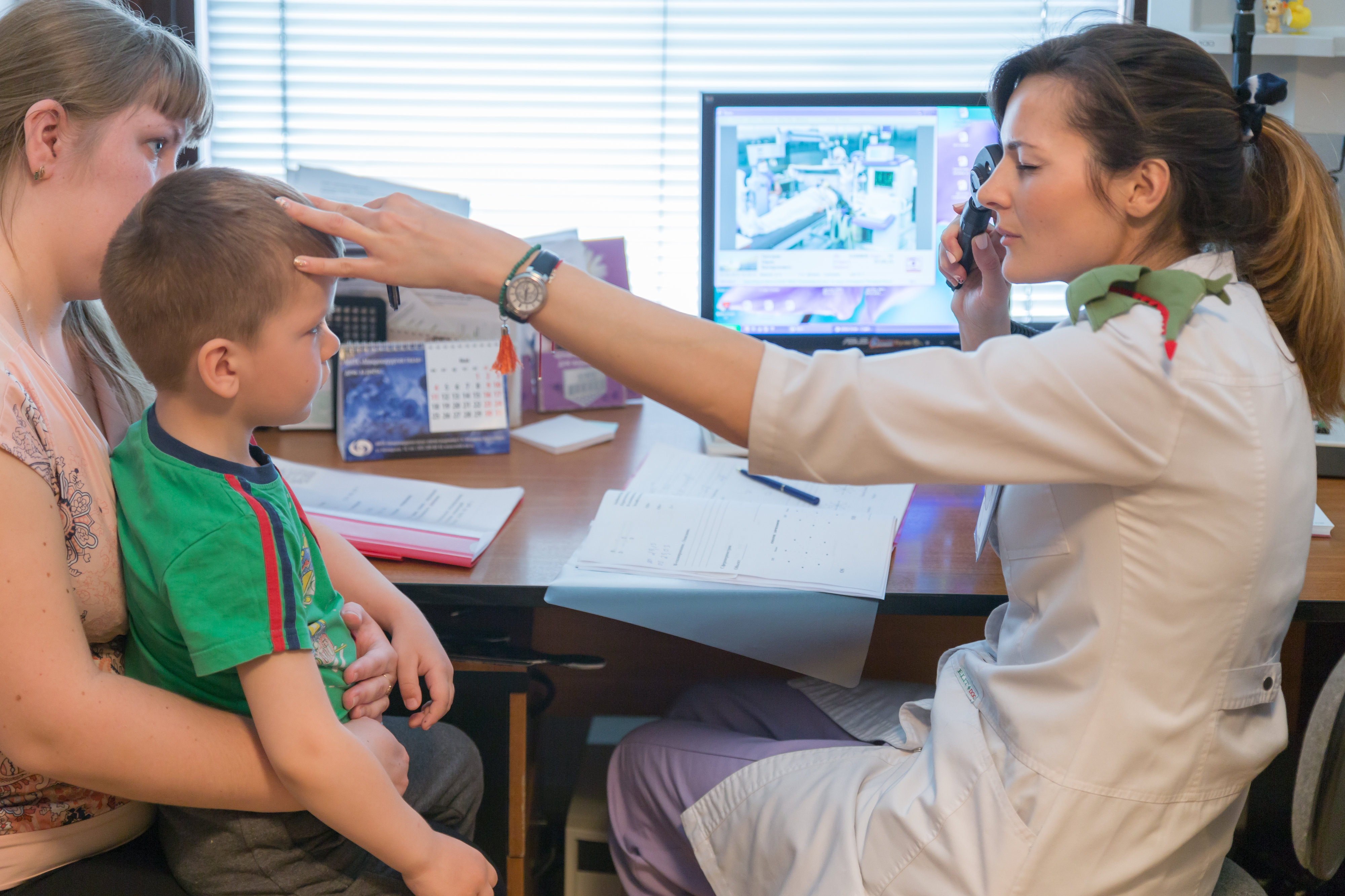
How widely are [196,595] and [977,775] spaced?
2.39 feet

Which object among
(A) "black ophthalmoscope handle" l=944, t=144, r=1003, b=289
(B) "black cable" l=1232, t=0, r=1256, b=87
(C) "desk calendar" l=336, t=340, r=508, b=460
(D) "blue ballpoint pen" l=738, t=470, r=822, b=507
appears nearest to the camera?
(A) "black ophthalmoscope handle" l=944, t=144, r=1003, b=289

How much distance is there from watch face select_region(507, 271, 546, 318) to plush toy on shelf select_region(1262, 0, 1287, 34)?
5.51 ft

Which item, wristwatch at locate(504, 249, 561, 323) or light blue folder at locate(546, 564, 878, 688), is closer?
wristwatch at locate(504, 249, 561, 323)

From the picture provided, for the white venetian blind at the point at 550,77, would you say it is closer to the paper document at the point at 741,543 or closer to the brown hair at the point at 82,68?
the paper document at the point at 741,543

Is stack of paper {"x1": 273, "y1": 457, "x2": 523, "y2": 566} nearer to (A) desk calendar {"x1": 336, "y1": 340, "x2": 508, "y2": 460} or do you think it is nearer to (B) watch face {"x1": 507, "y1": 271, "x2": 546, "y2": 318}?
(A) desk calendar {"x1": 336, "y1": 340, "x2": 508, "y2": 460}

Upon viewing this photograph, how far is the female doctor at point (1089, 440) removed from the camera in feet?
2.73

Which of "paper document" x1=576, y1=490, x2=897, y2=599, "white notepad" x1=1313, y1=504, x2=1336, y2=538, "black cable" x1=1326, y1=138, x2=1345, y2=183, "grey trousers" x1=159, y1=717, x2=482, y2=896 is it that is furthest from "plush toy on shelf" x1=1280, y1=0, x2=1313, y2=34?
"grey trousers" x1=159, y1=717, x2=482, y2=896

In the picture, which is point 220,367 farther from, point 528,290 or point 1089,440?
point 1089,440

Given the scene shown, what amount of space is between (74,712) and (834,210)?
136 centimetres

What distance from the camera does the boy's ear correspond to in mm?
841

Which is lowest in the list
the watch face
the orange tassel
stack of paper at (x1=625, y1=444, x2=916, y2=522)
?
stack of paper at (x1=625, y1=444, x2=916, y2=522)

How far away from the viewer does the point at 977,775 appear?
36.6 inches

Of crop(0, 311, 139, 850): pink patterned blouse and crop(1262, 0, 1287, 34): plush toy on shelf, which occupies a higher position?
crop(1262, 0, 1287, 34): plush toy on shelf

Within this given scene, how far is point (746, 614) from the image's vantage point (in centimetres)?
118
